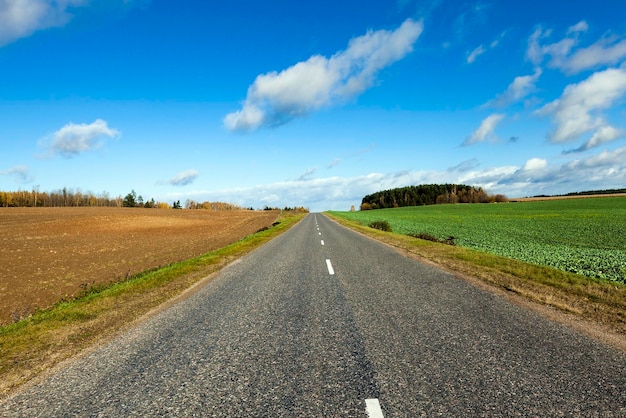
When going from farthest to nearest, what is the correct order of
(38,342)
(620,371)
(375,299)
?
(375,299) < (38,342) < (620,371)

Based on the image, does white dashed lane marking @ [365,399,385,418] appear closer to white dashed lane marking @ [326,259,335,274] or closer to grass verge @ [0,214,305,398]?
grass verge @ [0,214,305,398]

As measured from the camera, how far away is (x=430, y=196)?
148 meters

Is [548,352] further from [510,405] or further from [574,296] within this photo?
[574,296]

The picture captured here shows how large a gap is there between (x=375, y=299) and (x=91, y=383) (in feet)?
17.9

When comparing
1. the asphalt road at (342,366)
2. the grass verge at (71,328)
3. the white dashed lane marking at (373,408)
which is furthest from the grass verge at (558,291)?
the grass verge at (71,328)

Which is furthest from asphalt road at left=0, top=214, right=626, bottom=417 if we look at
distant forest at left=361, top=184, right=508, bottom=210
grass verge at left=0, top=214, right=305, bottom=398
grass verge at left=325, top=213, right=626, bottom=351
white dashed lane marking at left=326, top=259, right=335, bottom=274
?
distant forest at left=361, top=184, right=508, bottom=210

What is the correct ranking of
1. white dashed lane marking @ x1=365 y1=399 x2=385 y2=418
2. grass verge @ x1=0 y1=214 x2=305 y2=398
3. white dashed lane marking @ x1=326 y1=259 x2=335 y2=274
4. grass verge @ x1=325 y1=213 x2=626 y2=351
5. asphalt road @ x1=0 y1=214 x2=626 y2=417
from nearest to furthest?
white dashed lane marking @ x1=365 y1=399 x2=385 y2=418 → asphalt road @ x1=0 y1=214 x2=626 y2=417 → grass verge @ x1=0 y1=214 x2=305 y2=398 → grass verge @ x1=325 y1=213 x2=626 y2=351 → white dashed lane marking @ x1=326 y1=259 x2=335 y2=274

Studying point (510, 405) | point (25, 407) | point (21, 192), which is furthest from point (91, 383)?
point (21, 192)

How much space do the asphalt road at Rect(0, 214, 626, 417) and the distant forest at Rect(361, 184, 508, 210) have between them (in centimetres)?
13589

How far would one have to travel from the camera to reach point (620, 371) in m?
4.11

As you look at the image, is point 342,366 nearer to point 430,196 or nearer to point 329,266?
point 329,266

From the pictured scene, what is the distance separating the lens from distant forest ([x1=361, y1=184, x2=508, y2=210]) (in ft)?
424

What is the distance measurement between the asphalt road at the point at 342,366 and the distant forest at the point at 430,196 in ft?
446

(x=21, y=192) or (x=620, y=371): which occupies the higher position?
(x=21, y=192)
